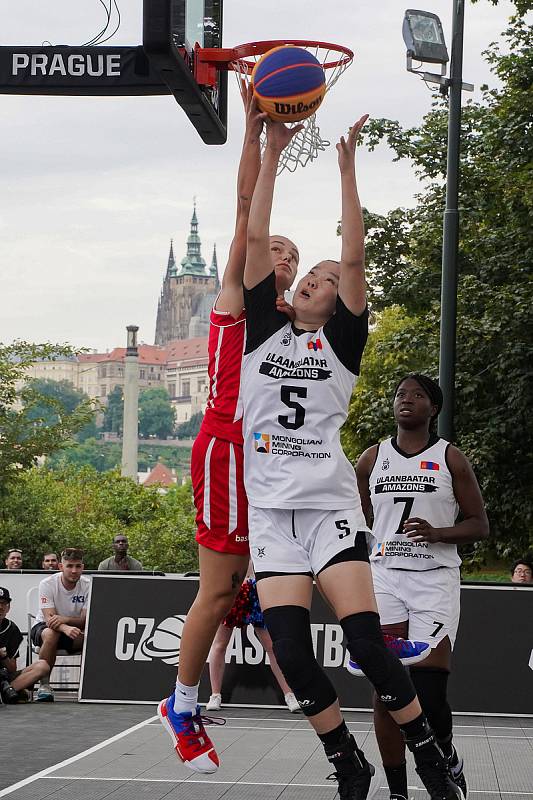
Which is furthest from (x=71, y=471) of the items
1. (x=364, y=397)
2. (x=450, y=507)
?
(x=450, y=507)

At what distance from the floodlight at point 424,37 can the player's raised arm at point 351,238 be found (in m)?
11.8

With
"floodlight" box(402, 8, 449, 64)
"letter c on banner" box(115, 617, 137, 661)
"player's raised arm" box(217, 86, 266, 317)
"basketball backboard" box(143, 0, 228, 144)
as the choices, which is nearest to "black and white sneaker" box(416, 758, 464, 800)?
"player's raised arm" box(217, 86, 266, 317)

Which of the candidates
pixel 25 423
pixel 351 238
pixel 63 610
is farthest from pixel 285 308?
pixel 25 423

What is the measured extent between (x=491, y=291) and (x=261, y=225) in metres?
17.9

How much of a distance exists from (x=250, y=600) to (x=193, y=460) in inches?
224

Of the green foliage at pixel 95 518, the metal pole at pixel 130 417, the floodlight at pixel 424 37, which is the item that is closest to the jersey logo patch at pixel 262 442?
the floodlight at pixel 424 37

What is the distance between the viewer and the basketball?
5.38 meters

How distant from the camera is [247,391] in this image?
529 cm

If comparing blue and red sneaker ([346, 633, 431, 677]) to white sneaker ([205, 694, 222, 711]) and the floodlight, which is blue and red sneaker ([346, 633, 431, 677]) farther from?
the floodlight

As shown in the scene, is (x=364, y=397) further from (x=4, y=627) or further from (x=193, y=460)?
(x=193, y=460)

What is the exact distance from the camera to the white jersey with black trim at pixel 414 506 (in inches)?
244

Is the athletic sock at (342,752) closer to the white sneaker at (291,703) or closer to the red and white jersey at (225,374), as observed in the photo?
the red and white jersey at (225,374)

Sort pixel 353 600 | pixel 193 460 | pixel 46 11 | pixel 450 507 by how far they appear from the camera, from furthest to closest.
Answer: pixel 46 11, pixel 450 507, pixel 193 460, pixel 353 600

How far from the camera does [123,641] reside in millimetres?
11562
